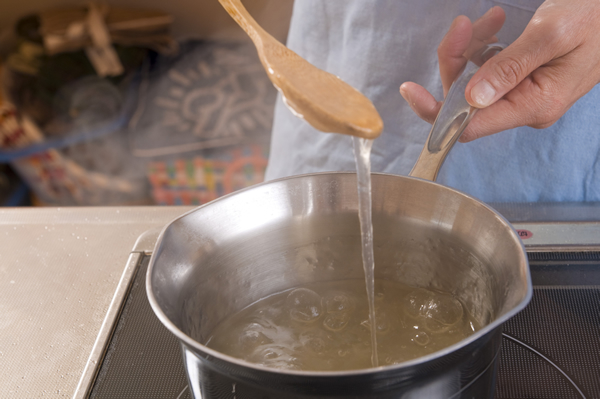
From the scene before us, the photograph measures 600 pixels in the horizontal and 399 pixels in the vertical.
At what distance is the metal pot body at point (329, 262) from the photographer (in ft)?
1.13

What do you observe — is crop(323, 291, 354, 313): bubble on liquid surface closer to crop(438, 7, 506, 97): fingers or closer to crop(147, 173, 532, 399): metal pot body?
crop(147, 173, 532, 399): metal pot body

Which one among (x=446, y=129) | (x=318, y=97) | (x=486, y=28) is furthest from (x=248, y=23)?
(x=486, y=28)

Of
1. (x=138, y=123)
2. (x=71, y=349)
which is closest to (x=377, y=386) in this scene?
(x=71, y=349)

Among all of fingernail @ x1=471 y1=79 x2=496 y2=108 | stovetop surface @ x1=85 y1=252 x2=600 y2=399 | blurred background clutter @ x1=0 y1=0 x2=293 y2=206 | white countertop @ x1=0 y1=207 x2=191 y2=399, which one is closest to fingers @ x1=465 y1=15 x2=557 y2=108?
fingernail @ x1=471 y1=79 x2=496 y2=108

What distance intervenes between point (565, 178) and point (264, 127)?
996 millimetres

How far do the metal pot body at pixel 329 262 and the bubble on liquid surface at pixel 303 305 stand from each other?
21 mm

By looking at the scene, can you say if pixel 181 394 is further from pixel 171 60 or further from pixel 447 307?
pixel 171 60

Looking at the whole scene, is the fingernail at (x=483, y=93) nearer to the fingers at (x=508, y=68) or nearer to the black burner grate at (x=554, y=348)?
the fingers at (x=508, y=68)

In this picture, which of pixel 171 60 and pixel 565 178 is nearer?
pixel 565 178

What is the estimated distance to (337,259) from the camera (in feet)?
1.96

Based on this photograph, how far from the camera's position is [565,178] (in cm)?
83

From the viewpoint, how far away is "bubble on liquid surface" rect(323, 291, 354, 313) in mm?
557

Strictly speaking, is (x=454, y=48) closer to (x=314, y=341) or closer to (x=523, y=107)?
(x=523, y=107)

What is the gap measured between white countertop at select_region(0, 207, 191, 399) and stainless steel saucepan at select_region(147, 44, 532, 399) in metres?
0.17
